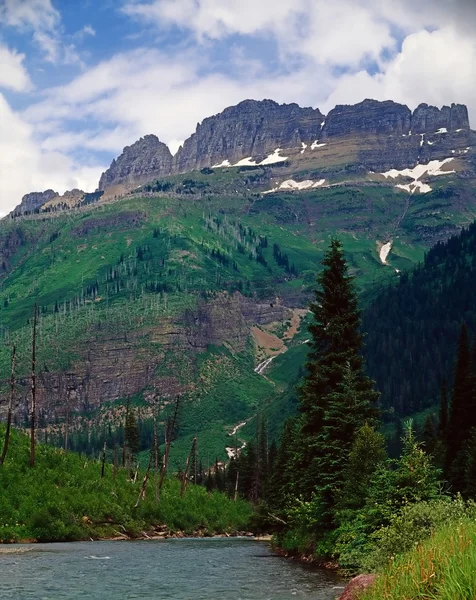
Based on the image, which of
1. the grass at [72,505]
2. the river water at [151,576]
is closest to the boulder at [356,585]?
the river water at [151,576]

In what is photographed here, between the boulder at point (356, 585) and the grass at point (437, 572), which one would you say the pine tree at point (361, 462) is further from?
the grass at point (437, 572)

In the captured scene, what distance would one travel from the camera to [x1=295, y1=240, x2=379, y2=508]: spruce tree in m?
44.9

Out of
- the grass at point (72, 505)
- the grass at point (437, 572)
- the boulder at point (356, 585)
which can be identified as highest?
the grass at point (437, 572)

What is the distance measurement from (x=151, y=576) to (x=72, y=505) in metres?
31.4

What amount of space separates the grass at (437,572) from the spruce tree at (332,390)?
32288mm

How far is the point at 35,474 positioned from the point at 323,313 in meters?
35.6

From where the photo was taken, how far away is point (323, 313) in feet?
168

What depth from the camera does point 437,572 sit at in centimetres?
1039

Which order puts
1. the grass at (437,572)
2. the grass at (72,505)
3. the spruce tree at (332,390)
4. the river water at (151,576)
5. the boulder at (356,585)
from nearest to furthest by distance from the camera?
the grass at (437,572) < the boulder at (356,585) < the river water at (151,576) < the spruce tree at (332,390) < the grass at (72,505)

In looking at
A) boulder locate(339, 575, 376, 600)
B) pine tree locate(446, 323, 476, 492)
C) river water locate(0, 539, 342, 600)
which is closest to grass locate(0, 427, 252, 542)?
river water locate(0, 539, 342, 600)

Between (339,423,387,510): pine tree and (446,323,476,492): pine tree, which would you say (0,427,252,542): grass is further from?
(446,323,476,492): pine tree

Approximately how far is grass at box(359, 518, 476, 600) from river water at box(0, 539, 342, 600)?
18.0 m

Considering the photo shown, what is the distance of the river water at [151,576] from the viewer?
101ft

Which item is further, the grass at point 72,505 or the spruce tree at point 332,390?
the grass at point 72,505
